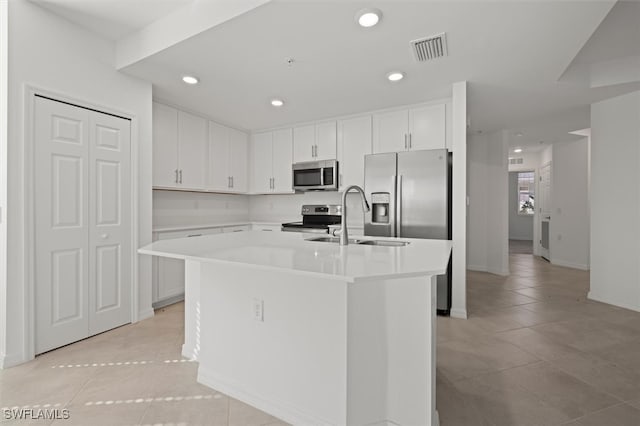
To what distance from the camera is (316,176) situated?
411cm

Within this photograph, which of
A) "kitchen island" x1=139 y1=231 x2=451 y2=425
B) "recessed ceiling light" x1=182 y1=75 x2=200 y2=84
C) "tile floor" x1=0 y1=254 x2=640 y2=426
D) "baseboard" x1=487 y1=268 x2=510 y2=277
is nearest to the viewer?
"kitchen island" x1=139 y1=231 x2=451 y2=425

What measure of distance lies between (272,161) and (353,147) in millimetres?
1386

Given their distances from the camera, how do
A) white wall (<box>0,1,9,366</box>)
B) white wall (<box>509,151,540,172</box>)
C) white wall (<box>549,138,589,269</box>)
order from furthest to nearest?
white wall (<box>509,151,540,172</box>), white wall (<box>549,138,589,269</box>), white wall (<box>0,1,9,366</box>)

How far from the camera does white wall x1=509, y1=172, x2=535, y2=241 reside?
937cm

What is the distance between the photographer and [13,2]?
6.83 feet

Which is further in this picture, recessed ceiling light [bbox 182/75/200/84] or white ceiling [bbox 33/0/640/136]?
recessed ceiling light [bbox 182/75/200/84]

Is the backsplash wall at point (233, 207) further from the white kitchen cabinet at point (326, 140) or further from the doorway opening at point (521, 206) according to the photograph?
the doorway opening at point (521, 206)

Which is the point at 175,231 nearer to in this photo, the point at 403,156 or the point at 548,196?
the point at 403,156

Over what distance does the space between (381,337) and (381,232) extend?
2.02 m

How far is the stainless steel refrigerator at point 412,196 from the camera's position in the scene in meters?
3.08

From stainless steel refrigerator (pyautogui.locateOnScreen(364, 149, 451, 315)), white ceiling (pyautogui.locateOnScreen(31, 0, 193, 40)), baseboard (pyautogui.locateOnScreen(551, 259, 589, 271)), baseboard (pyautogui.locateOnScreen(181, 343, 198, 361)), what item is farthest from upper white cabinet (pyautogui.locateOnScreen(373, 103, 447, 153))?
baseboard (pyautogui.locateOnScreen(551, 259, 589, 271))

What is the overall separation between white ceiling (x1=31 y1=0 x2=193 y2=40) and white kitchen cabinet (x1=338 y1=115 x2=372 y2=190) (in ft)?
7.59

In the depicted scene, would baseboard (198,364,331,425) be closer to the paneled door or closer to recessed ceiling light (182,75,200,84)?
the paneled door

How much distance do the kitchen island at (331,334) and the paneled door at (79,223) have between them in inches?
51.5
